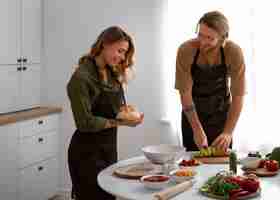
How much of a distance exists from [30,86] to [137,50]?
3.10ft

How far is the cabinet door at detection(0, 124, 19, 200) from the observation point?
3543 millimetres

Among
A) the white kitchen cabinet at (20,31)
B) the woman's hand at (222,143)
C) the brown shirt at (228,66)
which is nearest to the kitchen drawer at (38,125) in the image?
the white kitchen cabinet at (20,31)

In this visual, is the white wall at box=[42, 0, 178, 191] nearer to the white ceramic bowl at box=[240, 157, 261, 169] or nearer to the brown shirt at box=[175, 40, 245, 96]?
the brown shirt at box=[175, 40, 245, 96]

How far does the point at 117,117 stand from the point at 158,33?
1.61m

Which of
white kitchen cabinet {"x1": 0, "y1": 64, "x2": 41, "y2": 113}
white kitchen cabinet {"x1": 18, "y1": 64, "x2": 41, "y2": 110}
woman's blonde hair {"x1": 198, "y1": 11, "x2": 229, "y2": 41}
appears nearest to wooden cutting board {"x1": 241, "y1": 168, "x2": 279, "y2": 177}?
woman's blonde hair {"x1": 198, "y1": 11, "x2": 229, "y2": 41}

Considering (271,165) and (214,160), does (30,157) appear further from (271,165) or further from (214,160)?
(271,165)

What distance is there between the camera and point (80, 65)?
8.45 feet

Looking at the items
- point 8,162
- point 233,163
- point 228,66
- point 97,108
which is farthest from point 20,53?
point 233,163

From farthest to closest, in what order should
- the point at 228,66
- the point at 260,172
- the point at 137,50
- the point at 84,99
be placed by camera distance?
the point at 137,50
the point at 228,66
the point at 84,99
the point at 260,172

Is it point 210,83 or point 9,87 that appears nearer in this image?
point 210,83

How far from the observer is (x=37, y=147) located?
12.9 ft

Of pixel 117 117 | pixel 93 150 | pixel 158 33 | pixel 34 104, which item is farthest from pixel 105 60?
pixel 34 104

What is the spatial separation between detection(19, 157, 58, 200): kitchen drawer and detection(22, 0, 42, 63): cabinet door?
2.89 feet

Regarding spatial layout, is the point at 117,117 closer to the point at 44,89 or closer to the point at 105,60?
the point at 105,60
